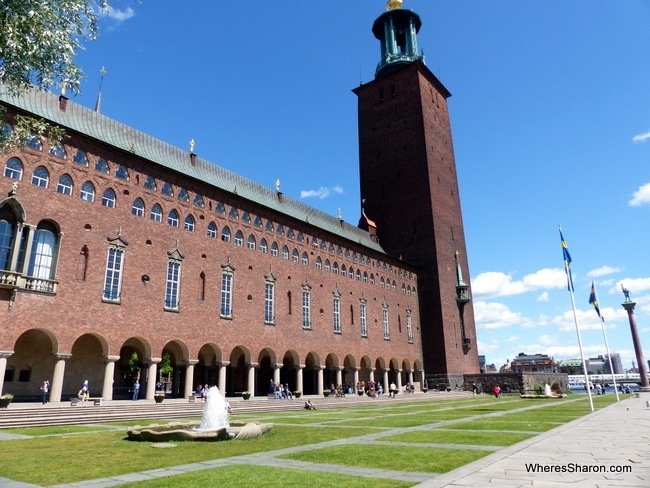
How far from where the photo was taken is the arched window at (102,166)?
25422 mm

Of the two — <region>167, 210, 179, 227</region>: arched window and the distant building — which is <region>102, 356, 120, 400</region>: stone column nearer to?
<region>167, 210, 179, 227</region>: arched window

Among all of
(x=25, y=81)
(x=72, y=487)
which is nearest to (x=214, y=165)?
(x=25, y=81)

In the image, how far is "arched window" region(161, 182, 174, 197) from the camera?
94.0 ft

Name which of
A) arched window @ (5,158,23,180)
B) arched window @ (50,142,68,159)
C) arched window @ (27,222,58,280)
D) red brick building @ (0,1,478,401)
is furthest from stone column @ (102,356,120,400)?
arched window @ (50,142,68,159)

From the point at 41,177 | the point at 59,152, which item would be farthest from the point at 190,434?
the point at 59,152

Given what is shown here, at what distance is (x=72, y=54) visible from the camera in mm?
12047

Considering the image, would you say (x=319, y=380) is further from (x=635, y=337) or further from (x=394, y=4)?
→ (x=394, y=4)

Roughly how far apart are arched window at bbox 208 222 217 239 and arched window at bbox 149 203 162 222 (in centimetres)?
374

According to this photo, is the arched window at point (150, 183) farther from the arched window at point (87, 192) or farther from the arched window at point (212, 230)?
the arched window at point (212, 230)

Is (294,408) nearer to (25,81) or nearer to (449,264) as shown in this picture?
(25,81)

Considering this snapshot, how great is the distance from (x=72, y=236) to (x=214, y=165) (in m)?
14.5

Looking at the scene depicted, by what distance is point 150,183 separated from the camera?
2794 centimetres

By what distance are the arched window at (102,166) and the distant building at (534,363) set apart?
173 metres

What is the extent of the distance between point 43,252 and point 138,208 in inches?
236
